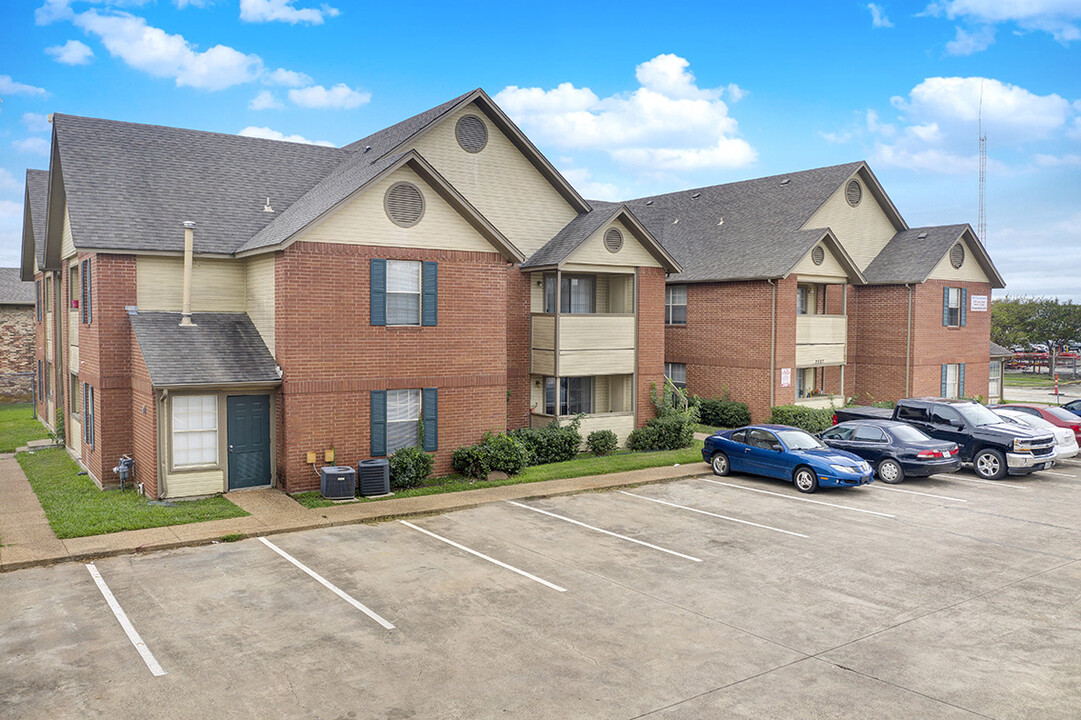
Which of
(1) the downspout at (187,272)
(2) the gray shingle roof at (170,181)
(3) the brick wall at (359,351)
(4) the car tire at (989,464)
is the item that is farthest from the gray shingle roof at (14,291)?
(4) the car tire at (989,464)

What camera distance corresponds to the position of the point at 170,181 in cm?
2162

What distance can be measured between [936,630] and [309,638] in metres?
8.29

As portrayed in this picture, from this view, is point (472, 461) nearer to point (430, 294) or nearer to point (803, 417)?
point (430, 294)

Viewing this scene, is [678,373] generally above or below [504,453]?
above

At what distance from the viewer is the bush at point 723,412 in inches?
1190

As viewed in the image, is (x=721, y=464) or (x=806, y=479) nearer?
(x=806, y=479)

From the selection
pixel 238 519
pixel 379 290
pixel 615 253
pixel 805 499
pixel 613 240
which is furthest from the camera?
pixel 615 253

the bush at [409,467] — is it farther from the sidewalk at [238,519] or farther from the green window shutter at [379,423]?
the sidewalk at [238,519]

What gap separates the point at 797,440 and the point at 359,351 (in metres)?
11.4

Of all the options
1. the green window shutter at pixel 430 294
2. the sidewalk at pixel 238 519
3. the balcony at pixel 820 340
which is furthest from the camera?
the balcony at pixel 820 340

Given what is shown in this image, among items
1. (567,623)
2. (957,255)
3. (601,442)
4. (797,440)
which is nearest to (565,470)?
(601,442)

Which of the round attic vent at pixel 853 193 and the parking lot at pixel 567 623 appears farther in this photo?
the round attic vent at pixel 853 193

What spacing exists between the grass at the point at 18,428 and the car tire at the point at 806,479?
23528mm

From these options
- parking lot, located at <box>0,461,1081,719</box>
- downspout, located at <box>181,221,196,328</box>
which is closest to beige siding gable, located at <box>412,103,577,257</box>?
downspout, located at <box>181,221,196,328</box>
